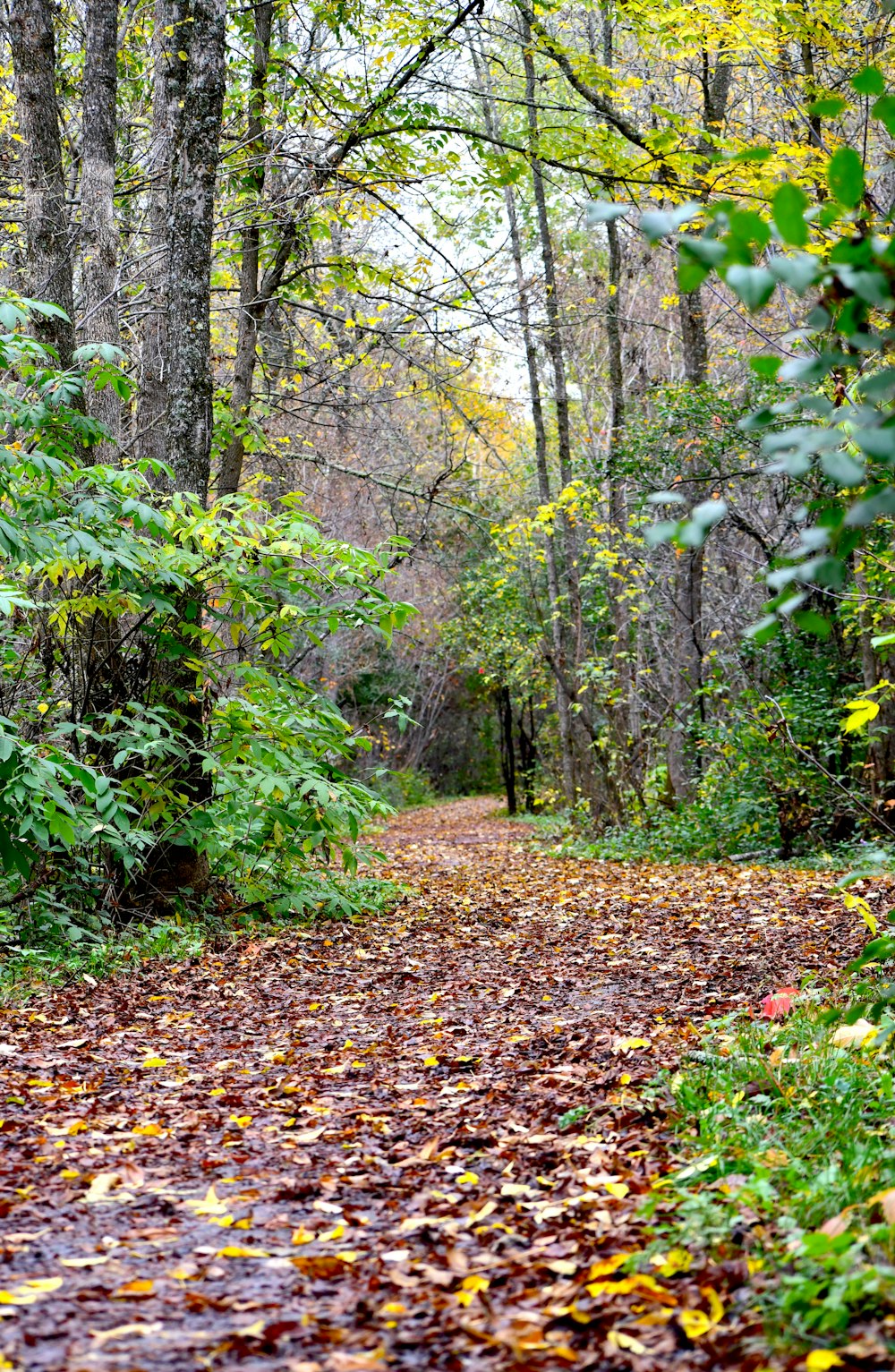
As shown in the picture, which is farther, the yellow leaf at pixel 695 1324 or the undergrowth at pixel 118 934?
the undergrowth at pixel 118 934

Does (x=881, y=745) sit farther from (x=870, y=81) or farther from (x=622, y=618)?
(x=870, y=81)

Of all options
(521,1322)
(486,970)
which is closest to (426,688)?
(486,970)

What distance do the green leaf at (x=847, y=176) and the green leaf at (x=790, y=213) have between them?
96mm

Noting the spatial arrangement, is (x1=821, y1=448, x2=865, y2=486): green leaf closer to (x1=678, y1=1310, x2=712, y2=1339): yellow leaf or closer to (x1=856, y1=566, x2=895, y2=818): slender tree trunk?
(x1=678, y1=1310, x2=712, y2=1339): yellow leaf

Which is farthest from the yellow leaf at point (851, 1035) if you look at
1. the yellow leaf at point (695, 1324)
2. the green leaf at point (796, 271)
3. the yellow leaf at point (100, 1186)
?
the green leaf at point (796, 271)

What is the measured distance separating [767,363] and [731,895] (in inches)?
249

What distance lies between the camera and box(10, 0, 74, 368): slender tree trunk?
21.1 feet

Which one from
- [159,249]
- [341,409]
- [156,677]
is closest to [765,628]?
[156,677]

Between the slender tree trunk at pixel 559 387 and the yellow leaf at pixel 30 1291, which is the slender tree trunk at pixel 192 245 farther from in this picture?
the slender tree trunk at pixel 559 387

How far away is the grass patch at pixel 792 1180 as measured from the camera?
1.90m

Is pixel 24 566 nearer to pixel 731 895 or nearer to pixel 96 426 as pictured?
pixel 96 426

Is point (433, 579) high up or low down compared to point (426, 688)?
up

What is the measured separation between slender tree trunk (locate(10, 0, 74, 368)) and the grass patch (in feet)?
18.0

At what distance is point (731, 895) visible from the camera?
7.41m
